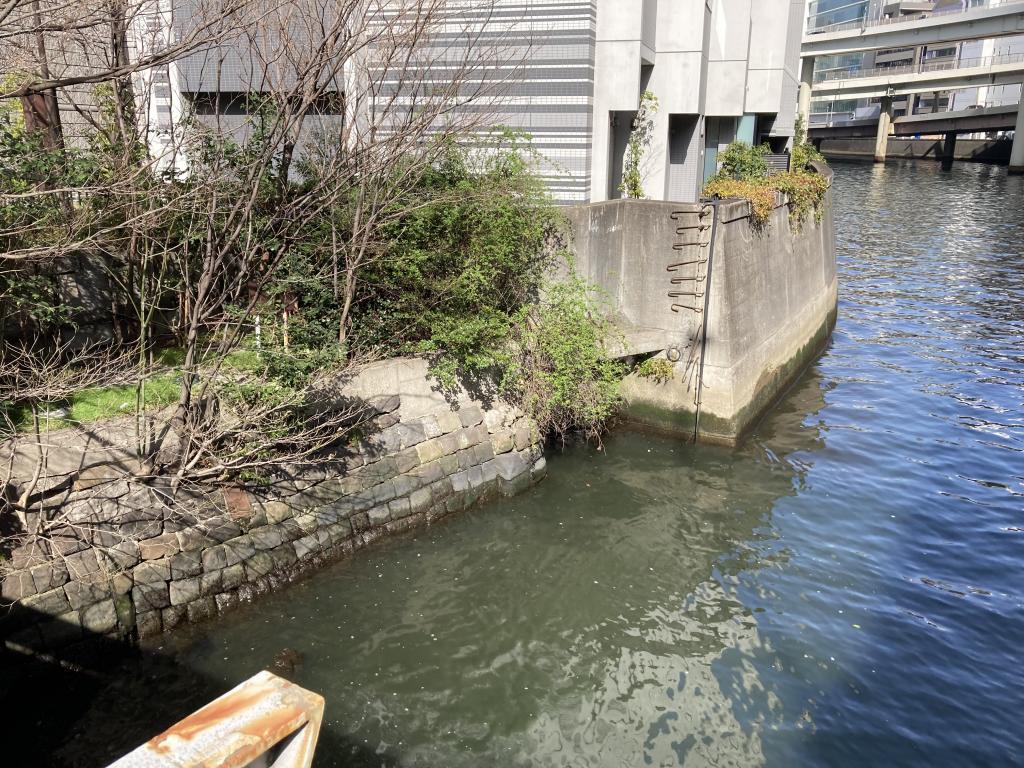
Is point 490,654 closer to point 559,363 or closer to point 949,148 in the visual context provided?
point 559,363

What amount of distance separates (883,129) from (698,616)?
2619 inches

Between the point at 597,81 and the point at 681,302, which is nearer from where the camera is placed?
the point at 681,302

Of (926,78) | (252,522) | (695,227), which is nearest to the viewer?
(252,522)

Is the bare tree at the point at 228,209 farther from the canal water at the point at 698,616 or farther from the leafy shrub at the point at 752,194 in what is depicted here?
the leafy shrub at the point at 752,194

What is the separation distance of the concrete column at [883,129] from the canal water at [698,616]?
189ft

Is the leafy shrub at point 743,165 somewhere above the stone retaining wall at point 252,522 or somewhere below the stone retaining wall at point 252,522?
above

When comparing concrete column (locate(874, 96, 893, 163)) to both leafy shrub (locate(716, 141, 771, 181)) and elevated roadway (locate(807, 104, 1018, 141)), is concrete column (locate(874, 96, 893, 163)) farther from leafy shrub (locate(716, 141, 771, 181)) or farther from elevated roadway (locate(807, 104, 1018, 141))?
leafy shrub (locate(716, 141, 771, 181))

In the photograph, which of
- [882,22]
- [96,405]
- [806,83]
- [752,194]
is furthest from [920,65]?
[96,405]

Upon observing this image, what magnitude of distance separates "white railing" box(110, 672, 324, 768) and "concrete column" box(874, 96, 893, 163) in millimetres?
72178

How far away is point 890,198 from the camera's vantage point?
139 feet

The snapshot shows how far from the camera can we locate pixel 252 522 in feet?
29.8

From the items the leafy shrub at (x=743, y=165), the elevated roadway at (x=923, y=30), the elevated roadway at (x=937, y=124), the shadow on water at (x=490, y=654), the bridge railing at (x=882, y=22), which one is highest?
the bridge railing at (x=882, y=22)

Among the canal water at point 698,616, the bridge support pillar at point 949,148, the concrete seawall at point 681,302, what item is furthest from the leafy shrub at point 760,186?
the bridge support pillar at point 949,148

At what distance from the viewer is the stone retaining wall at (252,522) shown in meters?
7.64
